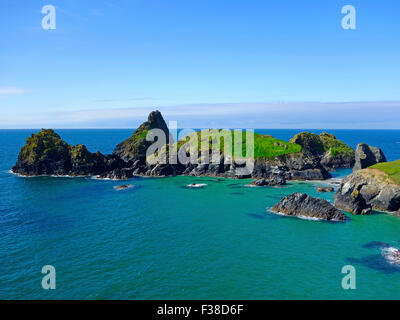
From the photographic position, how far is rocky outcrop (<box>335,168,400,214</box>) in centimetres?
5712

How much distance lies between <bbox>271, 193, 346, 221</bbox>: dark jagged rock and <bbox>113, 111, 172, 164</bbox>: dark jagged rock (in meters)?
77.3

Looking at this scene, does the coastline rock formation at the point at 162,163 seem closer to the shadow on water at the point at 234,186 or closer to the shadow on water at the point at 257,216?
the shadow on water at the point at 234,186

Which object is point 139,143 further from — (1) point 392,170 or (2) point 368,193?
(1) point 392,170

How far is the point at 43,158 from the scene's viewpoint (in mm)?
105875

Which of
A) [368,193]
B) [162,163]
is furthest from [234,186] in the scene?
[368,193]

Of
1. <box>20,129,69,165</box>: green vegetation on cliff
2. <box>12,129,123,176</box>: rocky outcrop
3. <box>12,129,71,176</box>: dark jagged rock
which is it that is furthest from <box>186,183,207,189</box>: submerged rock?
<box>20,129,69,165</box>: green vegetation on cliff

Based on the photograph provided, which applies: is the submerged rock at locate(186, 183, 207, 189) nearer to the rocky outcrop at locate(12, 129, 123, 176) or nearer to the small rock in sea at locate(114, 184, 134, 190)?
the small rock in sea at locate(114, 184, 134, 190)

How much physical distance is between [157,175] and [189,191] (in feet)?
92.7

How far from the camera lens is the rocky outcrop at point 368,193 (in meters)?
57.1
